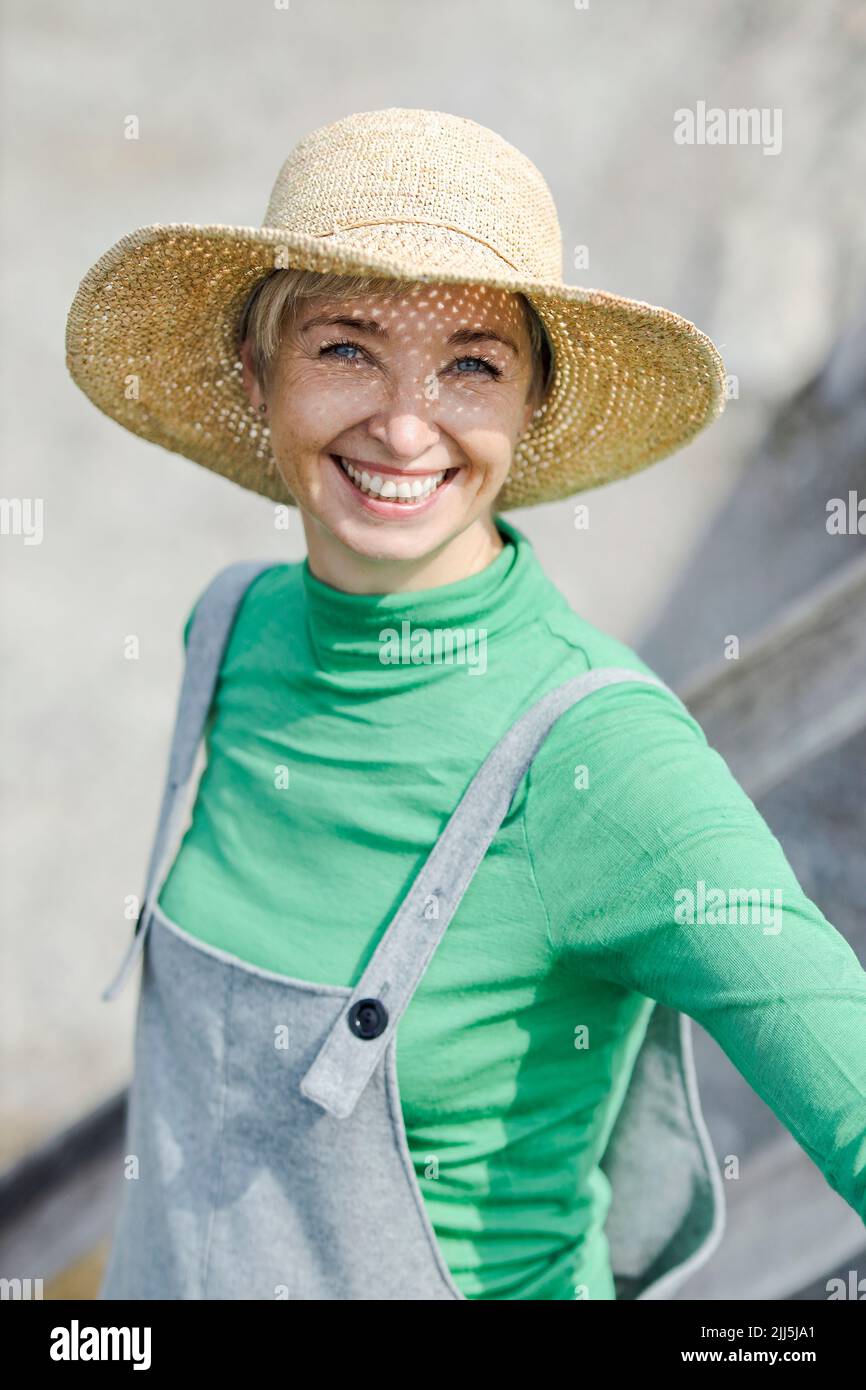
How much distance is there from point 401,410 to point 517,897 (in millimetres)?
439

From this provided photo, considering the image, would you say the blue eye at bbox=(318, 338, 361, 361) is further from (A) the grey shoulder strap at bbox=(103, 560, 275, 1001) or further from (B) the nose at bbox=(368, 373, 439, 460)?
(A) the grey shoulder strap at bbox=(103, 560, 275, 1001)

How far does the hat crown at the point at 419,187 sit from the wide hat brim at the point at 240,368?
0.06 ft

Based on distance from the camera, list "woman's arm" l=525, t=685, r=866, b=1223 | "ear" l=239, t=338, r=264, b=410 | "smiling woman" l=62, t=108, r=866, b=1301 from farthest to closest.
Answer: "ear" l=239, t=338, r=264, b=410
"smiling woman" l=62, t=108, r=866, b=1301
"woman's arm" l=525, t=685, r=866, b=1223

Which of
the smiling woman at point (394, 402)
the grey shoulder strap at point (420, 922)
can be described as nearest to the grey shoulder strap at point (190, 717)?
the smiling woman at point (394, 402)

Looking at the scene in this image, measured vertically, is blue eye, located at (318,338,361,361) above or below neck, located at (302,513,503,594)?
above

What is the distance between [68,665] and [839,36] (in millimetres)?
2101

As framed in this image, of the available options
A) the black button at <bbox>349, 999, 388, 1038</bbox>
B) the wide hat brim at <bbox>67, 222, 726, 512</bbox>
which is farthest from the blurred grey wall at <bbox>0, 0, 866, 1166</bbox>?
the black button at <bbox>349, 999, 388, 1038</bbox>

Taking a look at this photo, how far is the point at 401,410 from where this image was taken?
1.13m

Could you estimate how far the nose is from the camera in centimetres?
113

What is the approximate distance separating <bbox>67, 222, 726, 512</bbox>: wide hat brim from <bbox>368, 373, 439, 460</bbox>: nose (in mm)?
104

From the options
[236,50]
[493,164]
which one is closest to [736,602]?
→ [493,164]

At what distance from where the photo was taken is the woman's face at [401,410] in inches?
44.4

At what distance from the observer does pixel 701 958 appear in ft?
3.11

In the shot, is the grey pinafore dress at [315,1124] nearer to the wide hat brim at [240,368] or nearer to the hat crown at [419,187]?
the wide hat brim at [240,368]
